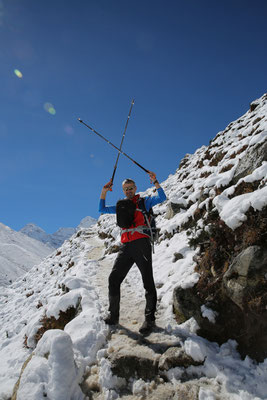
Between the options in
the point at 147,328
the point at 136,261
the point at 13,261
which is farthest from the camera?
the point at 13,261

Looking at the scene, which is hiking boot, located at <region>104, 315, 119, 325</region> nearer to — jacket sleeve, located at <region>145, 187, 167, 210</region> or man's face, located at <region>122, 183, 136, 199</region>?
jacket sleeve, located at <region>145, 187, 167, 210</region>

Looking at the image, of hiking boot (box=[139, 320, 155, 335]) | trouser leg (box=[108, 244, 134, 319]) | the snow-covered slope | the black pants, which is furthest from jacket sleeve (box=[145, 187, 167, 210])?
the snow-covered slope

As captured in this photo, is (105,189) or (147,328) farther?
(105,189)

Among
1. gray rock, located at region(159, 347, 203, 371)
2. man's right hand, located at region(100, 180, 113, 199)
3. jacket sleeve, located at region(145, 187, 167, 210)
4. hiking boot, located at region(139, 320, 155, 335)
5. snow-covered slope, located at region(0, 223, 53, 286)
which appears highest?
snow-covered slope, located at region(0, 223, 53, 286)

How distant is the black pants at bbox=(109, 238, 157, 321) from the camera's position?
4586mm

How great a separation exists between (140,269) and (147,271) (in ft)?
0.48

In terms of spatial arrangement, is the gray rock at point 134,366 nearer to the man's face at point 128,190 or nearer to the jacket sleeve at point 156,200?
the jacket sleeve at point 156,200

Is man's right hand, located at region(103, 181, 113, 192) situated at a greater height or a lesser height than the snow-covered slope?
lesser

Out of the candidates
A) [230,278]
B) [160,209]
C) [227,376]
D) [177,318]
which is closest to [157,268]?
[177,318]

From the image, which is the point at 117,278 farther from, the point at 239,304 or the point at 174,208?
the point at 174,208

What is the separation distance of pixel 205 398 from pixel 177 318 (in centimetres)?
181

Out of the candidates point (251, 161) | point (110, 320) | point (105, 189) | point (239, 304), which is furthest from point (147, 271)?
point (251, 161)

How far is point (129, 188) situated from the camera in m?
5.16

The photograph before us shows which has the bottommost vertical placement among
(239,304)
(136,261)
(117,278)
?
(239,304)
